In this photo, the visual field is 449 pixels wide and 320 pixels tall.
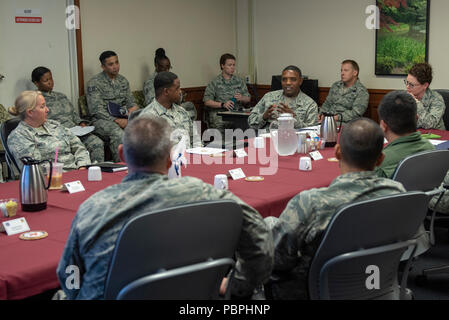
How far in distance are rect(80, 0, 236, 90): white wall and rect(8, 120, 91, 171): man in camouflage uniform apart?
10.3ft

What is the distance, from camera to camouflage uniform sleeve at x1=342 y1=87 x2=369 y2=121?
24.5ft

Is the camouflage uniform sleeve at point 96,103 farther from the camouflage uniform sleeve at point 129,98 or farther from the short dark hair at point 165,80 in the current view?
the short dark hair at point 165,80

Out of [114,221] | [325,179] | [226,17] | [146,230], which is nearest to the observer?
[146,230]

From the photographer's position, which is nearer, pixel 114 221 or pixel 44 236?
pixel 114 221

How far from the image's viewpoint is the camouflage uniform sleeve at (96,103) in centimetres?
691

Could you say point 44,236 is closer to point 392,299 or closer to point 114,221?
point 114,221

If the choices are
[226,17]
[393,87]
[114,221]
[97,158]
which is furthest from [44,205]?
[226,17]

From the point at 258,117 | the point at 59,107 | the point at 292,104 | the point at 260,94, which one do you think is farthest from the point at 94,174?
the point at 260,94

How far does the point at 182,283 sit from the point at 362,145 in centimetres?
86

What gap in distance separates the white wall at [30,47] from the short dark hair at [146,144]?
16.2 feet

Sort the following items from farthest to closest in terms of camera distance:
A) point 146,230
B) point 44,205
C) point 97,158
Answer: point 97,158
point 44,205
point 146,230

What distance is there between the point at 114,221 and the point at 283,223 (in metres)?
0.63

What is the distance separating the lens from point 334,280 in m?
2.09
